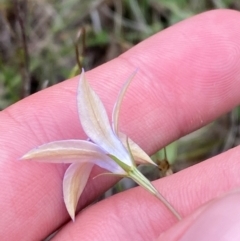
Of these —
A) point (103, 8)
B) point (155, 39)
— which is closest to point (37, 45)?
point (103, 8)

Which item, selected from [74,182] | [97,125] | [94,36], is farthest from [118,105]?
[94,36]

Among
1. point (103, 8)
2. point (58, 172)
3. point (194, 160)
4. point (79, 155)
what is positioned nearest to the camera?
point (79, 155)

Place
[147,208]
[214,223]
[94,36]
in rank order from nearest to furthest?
[214,223] < [147,208] < [94,36]

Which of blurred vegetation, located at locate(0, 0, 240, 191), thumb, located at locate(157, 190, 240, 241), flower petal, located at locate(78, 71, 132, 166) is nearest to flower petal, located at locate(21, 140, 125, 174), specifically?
flower petal, located at locate(78, 71, 132, 166)

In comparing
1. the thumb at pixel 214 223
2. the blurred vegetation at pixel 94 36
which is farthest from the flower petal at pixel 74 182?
the blurred vegetation at pixel 94 36

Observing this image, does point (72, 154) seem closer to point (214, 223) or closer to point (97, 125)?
point (97, 125)

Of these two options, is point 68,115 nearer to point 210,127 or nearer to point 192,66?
point 192,66
